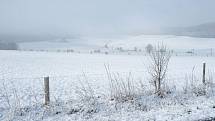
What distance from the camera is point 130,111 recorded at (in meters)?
8.38

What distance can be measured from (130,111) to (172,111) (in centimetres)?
129

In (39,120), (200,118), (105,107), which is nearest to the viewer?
(200,118)

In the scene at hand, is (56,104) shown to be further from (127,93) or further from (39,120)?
(127,93)

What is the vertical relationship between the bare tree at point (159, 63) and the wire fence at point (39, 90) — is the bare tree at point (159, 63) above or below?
above

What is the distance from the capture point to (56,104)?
31.4 ft

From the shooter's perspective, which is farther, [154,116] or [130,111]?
[130,111]

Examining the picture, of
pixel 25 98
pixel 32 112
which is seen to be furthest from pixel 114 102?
pixel 25 98

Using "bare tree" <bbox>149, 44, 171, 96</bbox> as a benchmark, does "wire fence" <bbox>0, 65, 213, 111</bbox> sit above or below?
below

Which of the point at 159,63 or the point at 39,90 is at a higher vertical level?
the point at 159,63

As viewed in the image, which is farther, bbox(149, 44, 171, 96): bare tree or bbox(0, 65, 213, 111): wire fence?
bbox(0, 65, 213, 111): wire fence

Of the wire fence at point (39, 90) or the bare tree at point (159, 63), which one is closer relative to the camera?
the bare tree at point (159, 63)

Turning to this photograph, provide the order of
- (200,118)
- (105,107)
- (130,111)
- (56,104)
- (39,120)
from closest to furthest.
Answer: (200,118), (39,120), (130,111), (105,107), (56,104)

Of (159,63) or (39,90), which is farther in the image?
(39,90)

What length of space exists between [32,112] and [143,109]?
3.61 m
